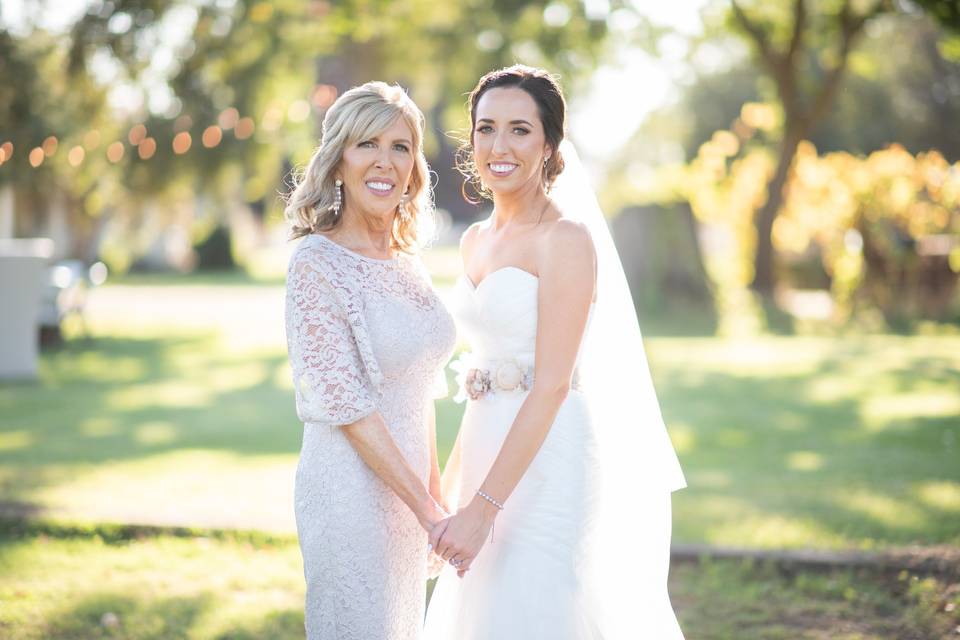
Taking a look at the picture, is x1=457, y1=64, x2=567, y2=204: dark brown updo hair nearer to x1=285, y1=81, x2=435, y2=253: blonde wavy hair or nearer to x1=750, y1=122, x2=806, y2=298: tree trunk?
x1=285, y1=81, x2=435, y2=253: blonde wavy hair

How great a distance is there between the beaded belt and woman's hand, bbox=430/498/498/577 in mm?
414

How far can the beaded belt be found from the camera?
129 inches

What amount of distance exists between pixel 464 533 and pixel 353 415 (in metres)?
0.52

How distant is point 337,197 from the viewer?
3.21 metres

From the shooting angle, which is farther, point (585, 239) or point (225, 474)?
point (225, 474)

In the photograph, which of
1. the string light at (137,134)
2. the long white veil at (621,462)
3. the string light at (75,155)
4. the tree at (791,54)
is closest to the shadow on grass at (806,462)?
the long white veil at (621,462)

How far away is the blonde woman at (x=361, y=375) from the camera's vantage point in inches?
117

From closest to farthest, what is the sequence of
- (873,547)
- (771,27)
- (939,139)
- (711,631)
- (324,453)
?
1. (324,453)
2. (711,631)
3. (873,547)
4. (771,27)
5. (939,139)

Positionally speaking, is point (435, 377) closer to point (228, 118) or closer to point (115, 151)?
point (228, 118)

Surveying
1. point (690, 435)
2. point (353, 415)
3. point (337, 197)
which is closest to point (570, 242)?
point (337, 197)

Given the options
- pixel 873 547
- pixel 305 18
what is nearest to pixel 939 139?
pixel 305 18

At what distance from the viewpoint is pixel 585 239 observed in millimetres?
3168

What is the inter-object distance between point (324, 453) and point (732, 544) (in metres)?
3.65

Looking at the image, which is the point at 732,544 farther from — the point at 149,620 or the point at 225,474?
the point at 225,474
